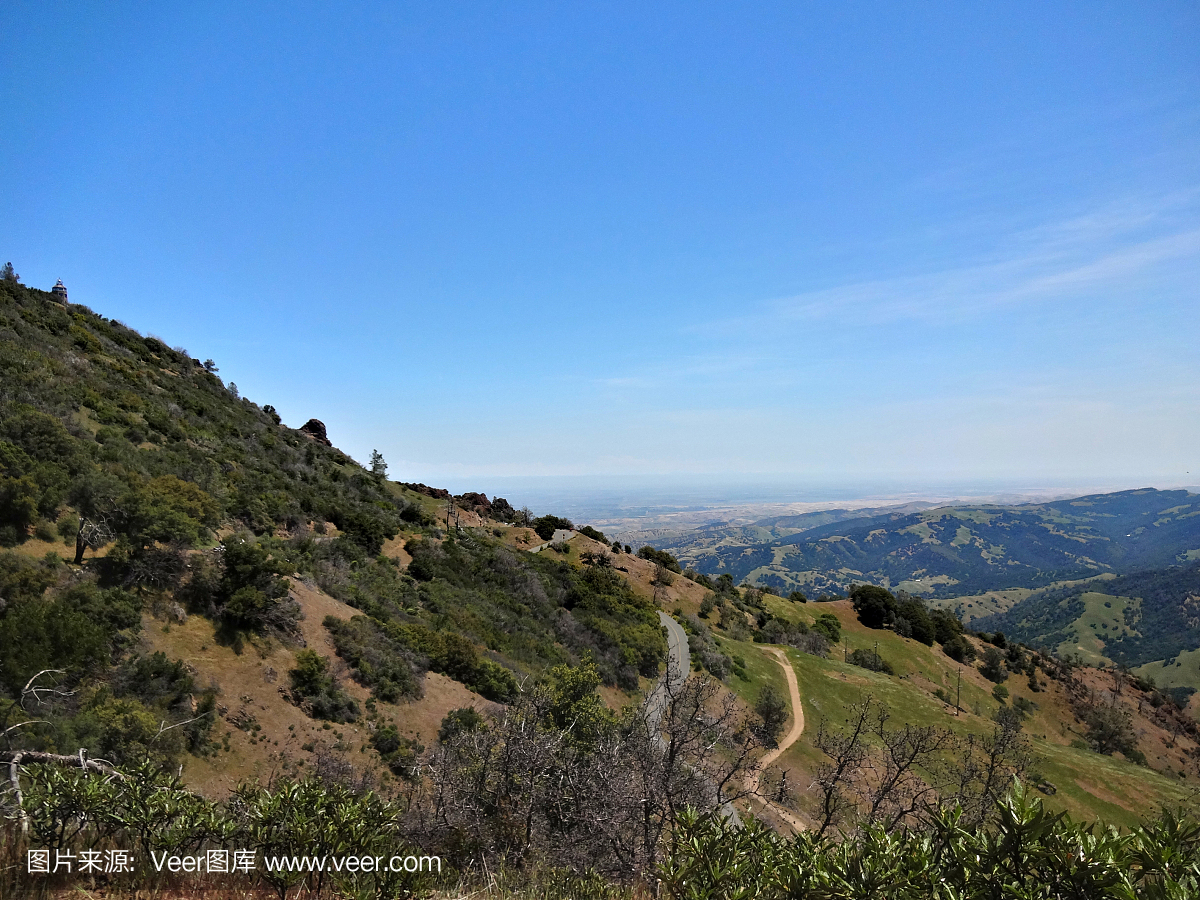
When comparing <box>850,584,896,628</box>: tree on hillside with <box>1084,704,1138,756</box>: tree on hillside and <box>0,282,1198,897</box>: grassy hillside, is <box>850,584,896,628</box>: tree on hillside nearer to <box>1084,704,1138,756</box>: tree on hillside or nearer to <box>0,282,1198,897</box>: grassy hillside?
<box>0,282,1198,897</box>: grassy hillside

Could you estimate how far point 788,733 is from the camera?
92.0ft

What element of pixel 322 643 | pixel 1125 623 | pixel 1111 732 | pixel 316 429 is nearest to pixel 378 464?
pixel 316 429

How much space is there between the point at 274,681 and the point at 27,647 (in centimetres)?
567

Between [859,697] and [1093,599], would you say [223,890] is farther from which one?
[1093,599]

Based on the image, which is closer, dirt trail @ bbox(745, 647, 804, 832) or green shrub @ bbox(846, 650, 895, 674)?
dirt trail @ bbox(745, 647, 804, 832)

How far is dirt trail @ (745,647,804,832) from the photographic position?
62.6 ft

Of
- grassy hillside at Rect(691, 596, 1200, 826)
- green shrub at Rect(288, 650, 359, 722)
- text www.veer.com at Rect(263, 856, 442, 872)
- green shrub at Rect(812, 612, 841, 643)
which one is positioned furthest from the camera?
green shrub at Rect(812, 612, 841, 643)

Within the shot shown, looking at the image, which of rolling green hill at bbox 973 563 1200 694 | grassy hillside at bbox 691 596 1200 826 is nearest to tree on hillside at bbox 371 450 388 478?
grassy hillside at bbox 691 596 1200 826

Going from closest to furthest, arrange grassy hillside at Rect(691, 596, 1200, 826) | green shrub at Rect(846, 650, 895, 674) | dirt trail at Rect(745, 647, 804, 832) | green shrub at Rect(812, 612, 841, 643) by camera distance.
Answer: dirt trail at Rect(745, 647, 804, 832) < grassy hillside at Rect(691, 596, 1200, 826) < green shrub at Rect(846, 650, 895, 674) < green shrub at Rect(812, 612, 841, 643)

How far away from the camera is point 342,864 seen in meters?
4.57

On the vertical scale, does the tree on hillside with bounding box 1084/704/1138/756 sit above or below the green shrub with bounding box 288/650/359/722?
below

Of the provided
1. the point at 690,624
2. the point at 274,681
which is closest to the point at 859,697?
the point at 690,624

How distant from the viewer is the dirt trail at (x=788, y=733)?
1908cm

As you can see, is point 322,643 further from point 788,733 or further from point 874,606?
point 874,606
